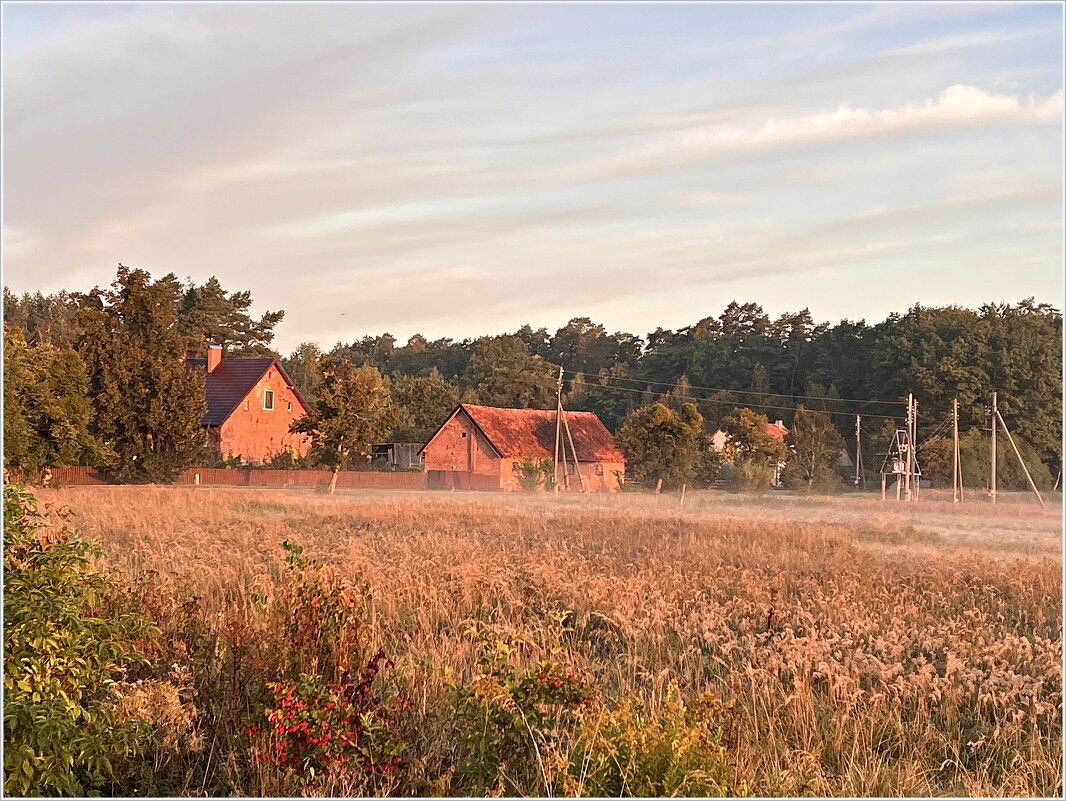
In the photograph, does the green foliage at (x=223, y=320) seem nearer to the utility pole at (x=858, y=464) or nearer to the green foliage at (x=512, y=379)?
the green foliage at (x=512, y=379)

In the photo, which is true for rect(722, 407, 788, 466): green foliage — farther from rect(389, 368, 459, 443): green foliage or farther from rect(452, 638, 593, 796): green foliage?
rect(452, 638, 593, 796): green foliage

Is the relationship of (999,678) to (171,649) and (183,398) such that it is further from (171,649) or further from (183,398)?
(183,398)

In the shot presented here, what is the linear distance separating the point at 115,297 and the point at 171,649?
3982 cm

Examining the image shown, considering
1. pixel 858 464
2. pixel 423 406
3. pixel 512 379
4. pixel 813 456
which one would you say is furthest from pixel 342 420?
pixel 858 464

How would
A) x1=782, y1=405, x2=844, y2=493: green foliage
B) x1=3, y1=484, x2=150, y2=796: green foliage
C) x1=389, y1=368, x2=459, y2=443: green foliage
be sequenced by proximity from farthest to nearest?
x1=389, y1=368, x2=459, y2=443: green foliage < x1=782, y1=405, x2=844, y2=493: green foliage < x1=3, y1=484, x2=150, y2=796: green foliage

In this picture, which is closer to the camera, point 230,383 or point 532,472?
point 230,383

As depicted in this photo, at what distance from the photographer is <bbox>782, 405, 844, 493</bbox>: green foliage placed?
2606 inches

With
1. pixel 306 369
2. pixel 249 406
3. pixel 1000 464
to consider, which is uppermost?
pixel 306 369

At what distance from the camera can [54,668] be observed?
5738mm

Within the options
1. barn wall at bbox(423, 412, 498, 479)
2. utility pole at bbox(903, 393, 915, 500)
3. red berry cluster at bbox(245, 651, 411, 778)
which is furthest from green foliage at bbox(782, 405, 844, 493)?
red berry cluster at bbox(245, 651, 411, 778)

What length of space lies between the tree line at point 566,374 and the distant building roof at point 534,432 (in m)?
4.79

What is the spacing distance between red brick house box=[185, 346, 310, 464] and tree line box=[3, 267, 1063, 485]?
4.12 meters

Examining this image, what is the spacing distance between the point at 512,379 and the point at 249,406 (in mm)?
28238

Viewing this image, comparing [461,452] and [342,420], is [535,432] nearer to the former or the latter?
[461,452]
